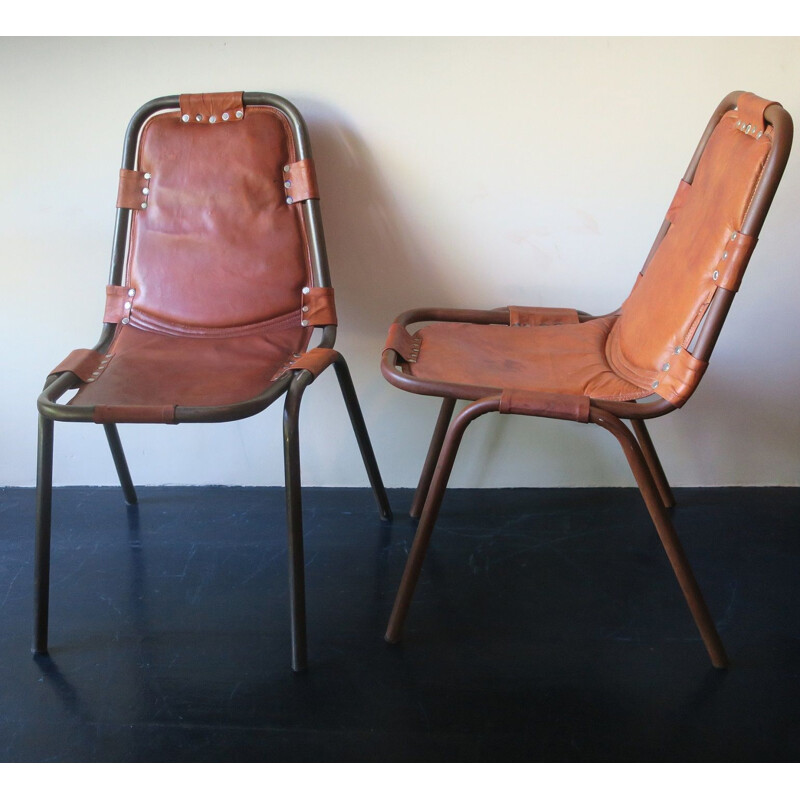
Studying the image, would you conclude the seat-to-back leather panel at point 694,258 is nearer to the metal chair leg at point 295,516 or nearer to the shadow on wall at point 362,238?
the shadow on wall at point 362,238

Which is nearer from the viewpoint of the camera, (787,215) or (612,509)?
(787,215)

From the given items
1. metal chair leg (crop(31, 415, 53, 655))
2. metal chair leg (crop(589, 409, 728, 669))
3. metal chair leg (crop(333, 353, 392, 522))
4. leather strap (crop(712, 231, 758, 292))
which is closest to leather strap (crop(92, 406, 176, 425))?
metal chair leg (crop(31, 415, 53, 655))

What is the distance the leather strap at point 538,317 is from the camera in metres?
1.81

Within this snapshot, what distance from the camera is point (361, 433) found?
186cm

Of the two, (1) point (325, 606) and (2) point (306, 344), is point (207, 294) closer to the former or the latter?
(2) point (306, 344)

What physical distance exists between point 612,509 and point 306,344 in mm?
890

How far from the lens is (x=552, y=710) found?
1.44 meters

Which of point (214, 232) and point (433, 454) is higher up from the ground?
point (214, 232)

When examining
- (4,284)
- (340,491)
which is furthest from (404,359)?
(4,284)

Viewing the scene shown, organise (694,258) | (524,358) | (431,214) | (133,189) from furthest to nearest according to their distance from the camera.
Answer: (431,214) < (133,189) < (524,358) < (694,258)

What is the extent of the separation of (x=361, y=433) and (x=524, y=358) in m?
0.43

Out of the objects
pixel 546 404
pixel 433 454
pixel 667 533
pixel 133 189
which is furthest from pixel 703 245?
pixel 133 189

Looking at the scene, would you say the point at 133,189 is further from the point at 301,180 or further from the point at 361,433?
the point at 361,433

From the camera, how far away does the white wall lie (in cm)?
175
